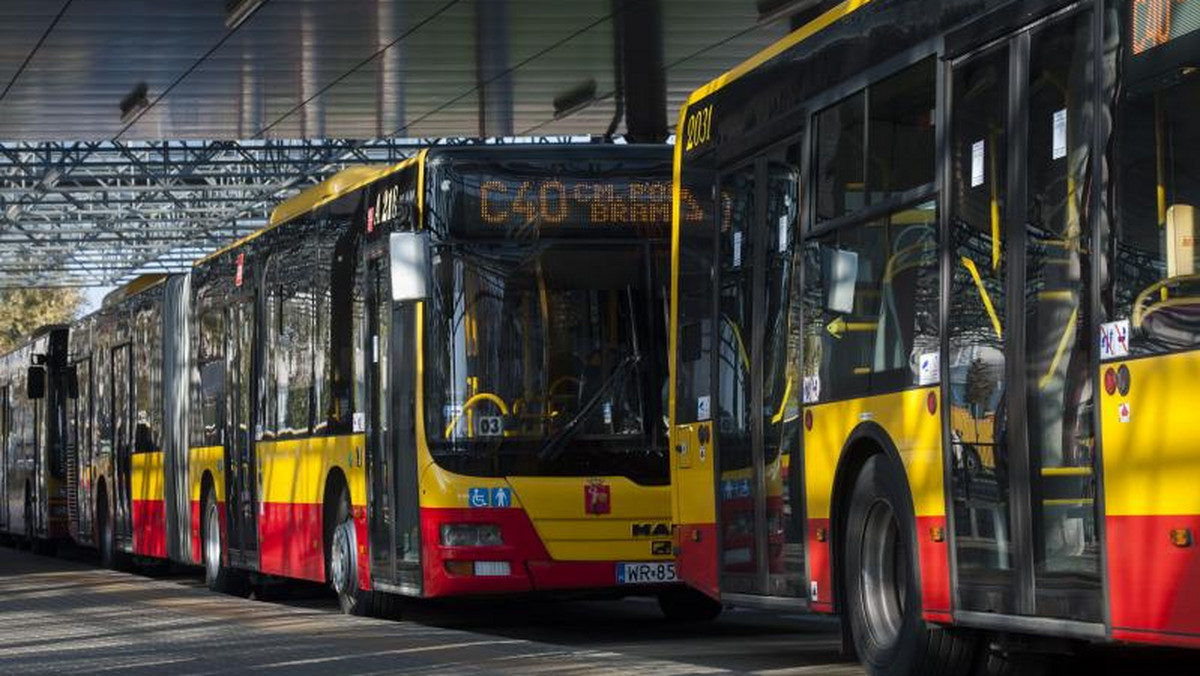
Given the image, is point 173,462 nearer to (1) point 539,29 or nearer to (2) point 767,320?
(1) point 539,29

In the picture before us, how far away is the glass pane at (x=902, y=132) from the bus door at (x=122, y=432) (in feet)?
55.1

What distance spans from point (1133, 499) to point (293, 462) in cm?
1147

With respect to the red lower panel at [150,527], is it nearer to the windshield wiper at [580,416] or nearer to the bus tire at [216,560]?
the bus tire at [216,560]

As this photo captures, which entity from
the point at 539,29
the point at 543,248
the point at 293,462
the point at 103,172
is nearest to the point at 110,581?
the point at 293,462

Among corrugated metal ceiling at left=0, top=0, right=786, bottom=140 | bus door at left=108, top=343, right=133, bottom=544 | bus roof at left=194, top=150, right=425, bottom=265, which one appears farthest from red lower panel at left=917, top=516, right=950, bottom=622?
bus door at left=108, top=343, right=133, bottom=544

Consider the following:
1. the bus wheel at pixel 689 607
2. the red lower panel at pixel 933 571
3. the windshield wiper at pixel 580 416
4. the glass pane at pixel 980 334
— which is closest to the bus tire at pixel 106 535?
the bus wheel at pixel 689 607

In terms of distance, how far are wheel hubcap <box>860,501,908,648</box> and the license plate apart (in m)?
4.14

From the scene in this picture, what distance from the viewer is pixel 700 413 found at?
13062 mm

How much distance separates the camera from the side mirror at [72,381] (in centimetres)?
2998

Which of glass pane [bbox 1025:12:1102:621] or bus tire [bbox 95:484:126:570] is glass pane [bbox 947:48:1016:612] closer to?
glass pane [bbox 1025:12:1102:621]

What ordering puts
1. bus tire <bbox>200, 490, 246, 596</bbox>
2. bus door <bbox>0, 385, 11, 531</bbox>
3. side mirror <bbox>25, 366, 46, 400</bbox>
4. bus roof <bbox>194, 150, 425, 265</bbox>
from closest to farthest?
bus roof <bbox>194, 150, 425, 265</bbox>, bus tire <bbox>200, 490, 246, 596</bbox>, side mirror <bbox>25, 366, 46, 400</bbox>, bus door <bbox>0, 385, 11, 531</bbox>

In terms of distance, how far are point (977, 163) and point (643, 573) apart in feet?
19.5

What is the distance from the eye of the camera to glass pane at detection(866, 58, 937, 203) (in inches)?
397

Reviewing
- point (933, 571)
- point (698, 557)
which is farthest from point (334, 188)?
point (933, 571)
